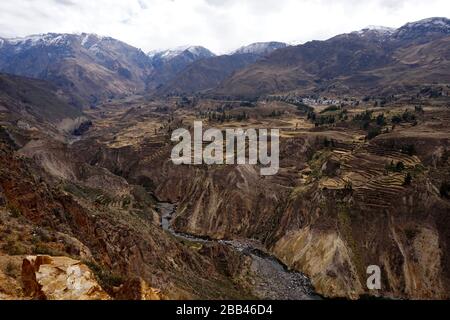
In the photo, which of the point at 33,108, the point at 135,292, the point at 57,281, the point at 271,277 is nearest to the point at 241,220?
the point at 271,277

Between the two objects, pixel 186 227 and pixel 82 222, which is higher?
pixel 82 222

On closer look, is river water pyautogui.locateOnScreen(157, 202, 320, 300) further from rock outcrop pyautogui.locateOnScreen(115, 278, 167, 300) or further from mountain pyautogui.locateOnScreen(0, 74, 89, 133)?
mountain pyautogui.locateOnScreen(0, 74, 89, 133)

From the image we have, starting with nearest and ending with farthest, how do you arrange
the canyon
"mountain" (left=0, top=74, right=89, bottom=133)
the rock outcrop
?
the rock outcrop → the canyon → "mountain" (left=0, top=74, right=89, bottom=133)

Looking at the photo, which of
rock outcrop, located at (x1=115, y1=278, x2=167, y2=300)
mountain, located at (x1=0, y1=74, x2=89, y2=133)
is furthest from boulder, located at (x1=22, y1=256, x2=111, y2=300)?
mountain, located at (x1=0, y1=74, x2=89, y2=133)

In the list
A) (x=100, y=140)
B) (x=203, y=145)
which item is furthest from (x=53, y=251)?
(x=100, y=140)

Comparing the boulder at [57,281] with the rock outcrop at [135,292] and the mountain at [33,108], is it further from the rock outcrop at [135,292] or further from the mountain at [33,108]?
the mountain at [33,108]

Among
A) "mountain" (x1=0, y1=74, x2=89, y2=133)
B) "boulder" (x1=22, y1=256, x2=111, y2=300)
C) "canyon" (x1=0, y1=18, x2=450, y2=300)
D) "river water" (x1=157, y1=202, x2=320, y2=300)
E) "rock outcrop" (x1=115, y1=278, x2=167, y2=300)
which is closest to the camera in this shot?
"boulder" (x1=22, y1=256, x2=111, y2=300)

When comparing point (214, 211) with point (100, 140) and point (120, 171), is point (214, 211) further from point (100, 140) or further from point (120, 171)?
point (100, 140)
